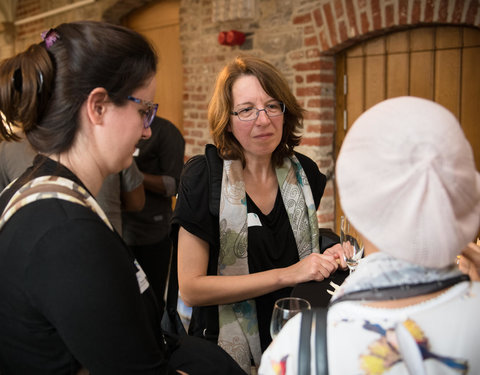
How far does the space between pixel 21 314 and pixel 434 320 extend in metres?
0.85

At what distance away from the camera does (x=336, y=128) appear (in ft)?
13.0

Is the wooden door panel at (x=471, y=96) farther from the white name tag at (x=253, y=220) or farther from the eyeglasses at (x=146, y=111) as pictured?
the eyeglasses at (x=146, y=111)

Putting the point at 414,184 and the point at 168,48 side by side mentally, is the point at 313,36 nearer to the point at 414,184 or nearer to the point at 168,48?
the point at 168,48

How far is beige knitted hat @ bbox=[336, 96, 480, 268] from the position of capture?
782mm

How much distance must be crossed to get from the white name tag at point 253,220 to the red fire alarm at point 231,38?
2.80 m

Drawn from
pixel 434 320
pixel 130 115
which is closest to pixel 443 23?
pixel 130 115

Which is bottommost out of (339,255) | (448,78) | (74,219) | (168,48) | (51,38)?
(339,255)

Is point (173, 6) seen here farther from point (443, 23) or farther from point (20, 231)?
point (20, 231)

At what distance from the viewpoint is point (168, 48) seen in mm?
5512

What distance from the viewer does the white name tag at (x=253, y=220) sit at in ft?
6.30

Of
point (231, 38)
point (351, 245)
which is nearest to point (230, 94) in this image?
point (351, 245)

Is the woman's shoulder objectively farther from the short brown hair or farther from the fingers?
the fingers

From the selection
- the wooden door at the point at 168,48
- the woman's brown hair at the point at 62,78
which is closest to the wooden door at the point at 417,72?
the wooden door at the point at 168,48

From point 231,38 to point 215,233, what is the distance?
2883 mm
